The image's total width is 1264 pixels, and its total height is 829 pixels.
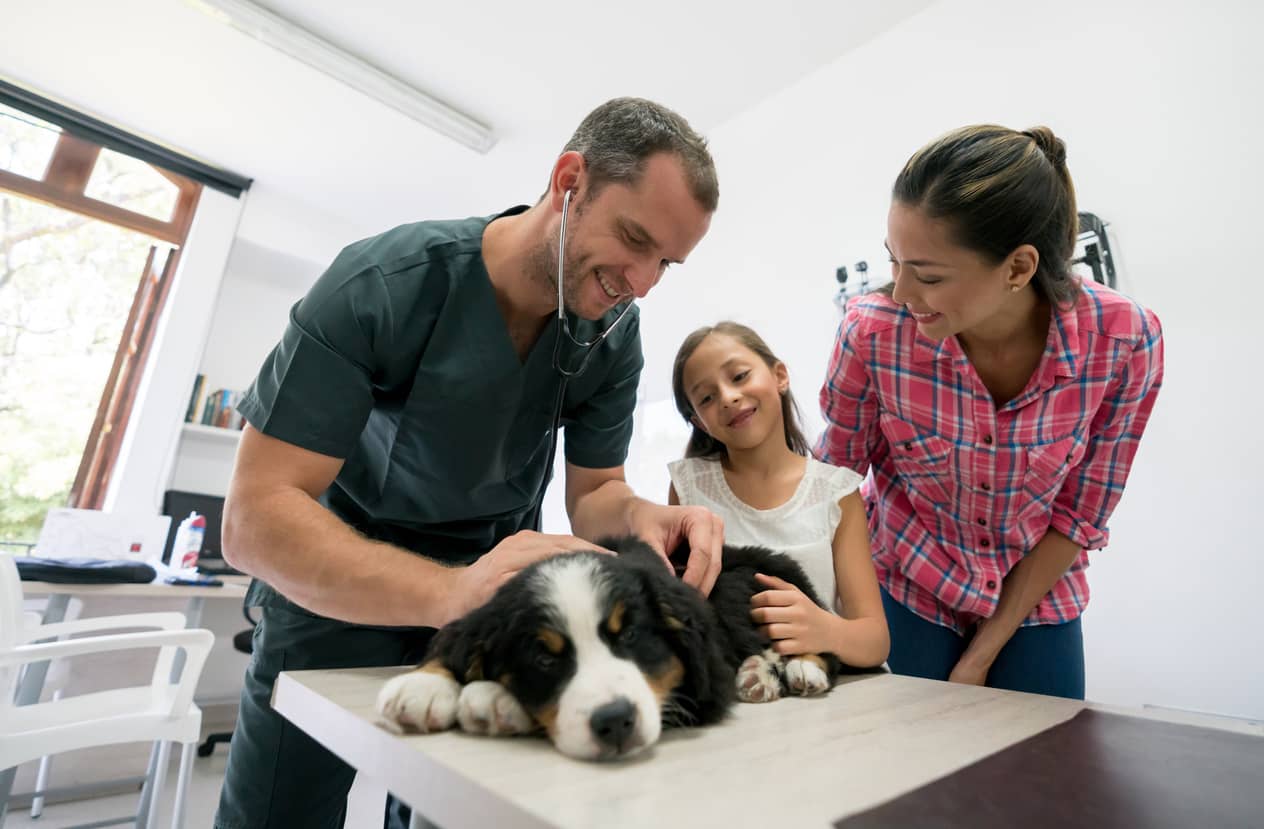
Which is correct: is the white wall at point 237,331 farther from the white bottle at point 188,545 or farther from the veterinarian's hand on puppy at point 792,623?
the veterinarian's hand on puppy at point 792,623

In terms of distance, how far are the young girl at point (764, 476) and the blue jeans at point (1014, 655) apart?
226mm

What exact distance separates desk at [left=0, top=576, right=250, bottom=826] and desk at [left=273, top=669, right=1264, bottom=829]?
254cm

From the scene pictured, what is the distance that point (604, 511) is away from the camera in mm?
1521

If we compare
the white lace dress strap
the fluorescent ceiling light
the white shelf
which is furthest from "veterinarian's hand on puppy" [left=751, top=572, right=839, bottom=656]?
the white shelf

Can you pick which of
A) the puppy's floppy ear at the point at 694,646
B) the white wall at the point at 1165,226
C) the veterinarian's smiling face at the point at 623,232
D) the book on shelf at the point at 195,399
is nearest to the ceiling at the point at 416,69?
the white wall at the point at 1165,226

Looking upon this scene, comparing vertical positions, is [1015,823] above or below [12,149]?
below

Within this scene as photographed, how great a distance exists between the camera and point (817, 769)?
0.59 meters

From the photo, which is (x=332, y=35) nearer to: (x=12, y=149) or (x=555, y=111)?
(x=555, y=111)

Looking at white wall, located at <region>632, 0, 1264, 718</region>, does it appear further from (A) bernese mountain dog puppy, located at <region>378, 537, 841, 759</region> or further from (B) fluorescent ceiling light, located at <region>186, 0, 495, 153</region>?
(B) fluorescent ceiling light, located at <region>186, 0, 495, 153</region>

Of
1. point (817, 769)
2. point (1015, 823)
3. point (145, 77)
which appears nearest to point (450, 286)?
point (817, 769)

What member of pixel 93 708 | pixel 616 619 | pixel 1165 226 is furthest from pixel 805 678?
pixel 93 708

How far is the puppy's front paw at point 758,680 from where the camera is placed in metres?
0.92

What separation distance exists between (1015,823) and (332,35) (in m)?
4.54

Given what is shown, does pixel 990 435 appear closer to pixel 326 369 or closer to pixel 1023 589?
pixel 1023 589
